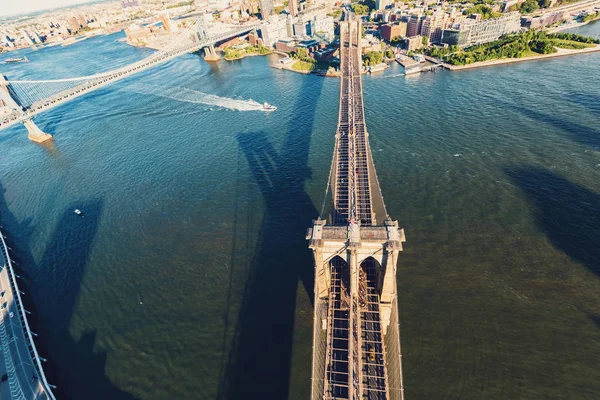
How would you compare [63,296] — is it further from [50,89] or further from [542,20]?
[542,20]

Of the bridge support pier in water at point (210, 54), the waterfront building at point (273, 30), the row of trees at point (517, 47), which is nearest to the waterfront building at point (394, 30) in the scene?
the row of trees at point (517, 47)

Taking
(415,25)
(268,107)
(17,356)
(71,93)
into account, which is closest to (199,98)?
(268,107)

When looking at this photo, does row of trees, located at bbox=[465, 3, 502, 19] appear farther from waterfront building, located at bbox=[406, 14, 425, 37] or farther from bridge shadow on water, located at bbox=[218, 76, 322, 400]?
bridge shadow on water, located at bbox=[218, 76, 322, 400]

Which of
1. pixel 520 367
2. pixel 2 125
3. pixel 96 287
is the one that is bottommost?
pixel 520 367

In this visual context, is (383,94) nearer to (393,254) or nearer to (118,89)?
(393,254)

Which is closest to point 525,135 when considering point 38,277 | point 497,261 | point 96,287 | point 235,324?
point 497,261

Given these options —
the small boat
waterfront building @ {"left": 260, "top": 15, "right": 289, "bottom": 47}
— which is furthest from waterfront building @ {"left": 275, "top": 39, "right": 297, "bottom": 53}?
the small boat
